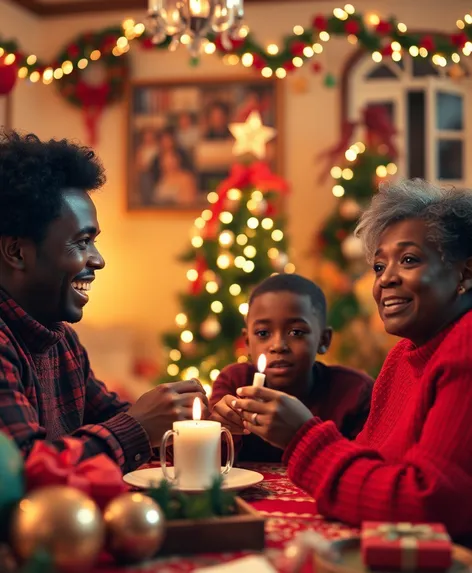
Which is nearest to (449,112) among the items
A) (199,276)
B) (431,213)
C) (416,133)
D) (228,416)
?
(416,133)

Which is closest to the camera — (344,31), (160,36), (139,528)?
(139,528)

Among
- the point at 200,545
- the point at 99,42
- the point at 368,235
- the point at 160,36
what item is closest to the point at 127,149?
the point at 99,42

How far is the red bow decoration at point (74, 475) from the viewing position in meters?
1.13

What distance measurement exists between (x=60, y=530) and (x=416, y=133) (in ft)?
19.2

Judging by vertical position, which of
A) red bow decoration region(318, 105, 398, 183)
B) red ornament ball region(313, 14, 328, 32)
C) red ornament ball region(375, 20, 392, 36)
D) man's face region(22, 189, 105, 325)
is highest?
red ornament ball region(313, 14, 328, 32)

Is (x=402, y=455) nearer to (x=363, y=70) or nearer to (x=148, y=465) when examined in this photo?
(x=148, y=465)

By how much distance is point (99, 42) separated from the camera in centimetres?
578

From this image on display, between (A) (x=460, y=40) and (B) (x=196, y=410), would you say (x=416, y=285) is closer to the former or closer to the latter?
(B) (x=196, y=410)

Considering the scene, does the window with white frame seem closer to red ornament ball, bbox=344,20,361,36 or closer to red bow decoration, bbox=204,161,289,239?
red bow decoration, bbox=204,161,289,239

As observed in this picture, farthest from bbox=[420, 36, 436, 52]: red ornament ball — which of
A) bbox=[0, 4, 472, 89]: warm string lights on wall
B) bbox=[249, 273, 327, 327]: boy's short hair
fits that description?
bbox=[249, 273, 327, 327]: boy's short hair

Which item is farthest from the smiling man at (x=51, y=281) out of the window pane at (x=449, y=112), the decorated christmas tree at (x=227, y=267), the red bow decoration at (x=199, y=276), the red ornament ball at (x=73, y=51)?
the window pane at (x=449, y=112)

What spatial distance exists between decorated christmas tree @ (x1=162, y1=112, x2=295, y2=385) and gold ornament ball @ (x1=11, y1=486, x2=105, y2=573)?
4.15 m

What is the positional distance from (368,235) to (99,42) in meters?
4.44

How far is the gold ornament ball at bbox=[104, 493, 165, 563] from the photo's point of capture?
1.06 meters
